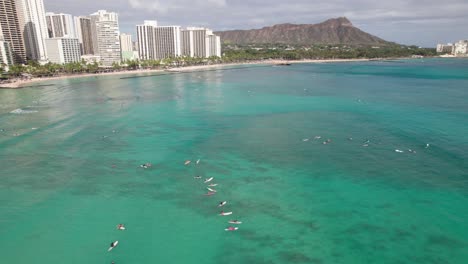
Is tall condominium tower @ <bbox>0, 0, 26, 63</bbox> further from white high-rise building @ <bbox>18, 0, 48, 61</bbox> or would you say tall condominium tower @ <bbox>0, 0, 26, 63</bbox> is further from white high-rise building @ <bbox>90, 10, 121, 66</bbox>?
white high-rise building @ <bbox>90, 10, 121, 66</bbox>

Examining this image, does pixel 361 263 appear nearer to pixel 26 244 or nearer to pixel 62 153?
pixel 26 244

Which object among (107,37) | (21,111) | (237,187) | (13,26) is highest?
(13,26)

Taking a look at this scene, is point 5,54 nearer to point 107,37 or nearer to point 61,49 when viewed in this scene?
point 61,49

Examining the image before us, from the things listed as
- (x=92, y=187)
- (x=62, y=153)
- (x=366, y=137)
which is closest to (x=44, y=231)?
(x=92, y=187)

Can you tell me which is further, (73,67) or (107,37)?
(107,37)

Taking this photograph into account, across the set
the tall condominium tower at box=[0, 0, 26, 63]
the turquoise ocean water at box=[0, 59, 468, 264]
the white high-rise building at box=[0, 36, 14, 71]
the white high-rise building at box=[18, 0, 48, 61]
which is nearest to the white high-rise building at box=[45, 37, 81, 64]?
the white high-rise building at box=[18, 0, 48, 61]

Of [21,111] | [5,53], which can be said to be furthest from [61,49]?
[21,111]
